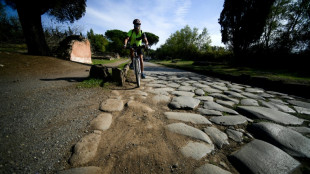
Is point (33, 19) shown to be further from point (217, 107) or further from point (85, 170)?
point (217, 107)

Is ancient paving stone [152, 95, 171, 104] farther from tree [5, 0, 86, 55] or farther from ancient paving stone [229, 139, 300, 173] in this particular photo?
tree [5, 0, 86, 55]

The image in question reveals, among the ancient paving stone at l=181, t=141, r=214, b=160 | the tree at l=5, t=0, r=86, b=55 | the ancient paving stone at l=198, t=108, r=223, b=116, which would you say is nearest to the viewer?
the ancient paving stone at l=181, t=141, r=214, b=160

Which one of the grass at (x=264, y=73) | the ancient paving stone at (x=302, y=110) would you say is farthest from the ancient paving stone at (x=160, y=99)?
the grass at (x=264, y=73)

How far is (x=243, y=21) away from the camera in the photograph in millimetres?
10227

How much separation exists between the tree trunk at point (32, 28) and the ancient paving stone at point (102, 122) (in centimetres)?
871

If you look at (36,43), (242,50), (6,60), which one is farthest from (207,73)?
(36,43)

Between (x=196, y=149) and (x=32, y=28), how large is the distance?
10024 millimetres

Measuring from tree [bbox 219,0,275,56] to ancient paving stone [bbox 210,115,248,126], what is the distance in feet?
40.2

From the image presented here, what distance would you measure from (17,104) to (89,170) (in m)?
2.02

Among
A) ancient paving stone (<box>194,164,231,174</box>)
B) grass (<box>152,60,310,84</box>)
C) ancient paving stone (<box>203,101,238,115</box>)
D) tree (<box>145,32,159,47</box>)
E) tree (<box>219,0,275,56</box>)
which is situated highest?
tree (<box>145,32,159,47</box>)

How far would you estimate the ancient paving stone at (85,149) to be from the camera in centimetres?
92

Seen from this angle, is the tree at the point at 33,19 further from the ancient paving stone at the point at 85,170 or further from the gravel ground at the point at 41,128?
the ancient paving stone at the point at 85,170

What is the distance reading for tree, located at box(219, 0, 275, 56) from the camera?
373 inches

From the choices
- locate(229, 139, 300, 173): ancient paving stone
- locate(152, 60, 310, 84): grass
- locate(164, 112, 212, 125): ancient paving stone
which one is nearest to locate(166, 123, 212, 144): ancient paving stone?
locate(164, 112, 212, 125): ancient paving stone
